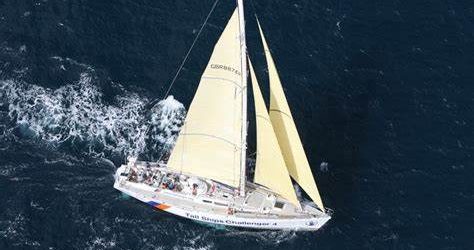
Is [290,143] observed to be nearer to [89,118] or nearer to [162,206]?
[162,206]

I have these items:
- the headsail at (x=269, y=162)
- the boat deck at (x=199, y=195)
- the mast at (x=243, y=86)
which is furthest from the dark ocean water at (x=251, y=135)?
the mast at (x=243, y=86)

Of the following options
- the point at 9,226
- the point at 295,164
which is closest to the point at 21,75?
the point at 9,226

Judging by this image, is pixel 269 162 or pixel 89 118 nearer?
pixel 269 162

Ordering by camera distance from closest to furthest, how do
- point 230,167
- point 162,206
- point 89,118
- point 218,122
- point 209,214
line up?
point 218,122
point 230,167
point 209,214
point 162,206
point 89,118

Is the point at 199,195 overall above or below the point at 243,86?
below

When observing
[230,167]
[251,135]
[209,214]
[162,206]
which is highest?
[251,135]

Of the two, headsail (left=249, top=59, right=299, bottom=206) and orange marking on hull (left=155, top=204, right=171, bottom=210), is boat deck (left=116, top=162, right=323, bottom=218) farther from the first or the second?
headsail (left=249, top=59, right=299, bottom=206)

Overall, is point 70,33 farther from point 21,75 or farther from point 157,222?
point 157,222

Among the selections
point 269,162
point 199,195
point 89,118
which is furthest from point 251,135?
point 89,118

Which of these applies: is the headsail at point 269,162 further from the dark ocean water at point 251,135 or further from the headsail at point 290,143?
the dark ocean water at point 251,135
